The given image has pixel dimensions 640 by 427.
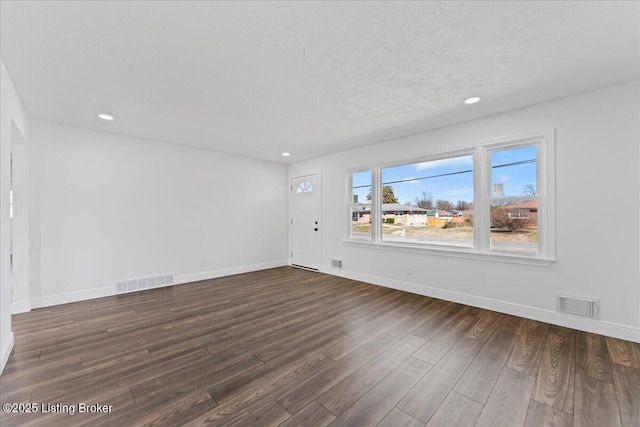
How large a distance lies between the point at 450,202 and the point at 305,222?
3.15 meters

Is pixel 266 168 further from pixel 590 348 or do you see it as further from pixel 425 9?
pixel 590 348

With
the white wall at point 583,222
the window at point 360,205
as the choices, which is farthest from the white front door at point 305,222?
the white wall at point 583,222

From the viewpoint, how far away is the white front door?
5.72 meters

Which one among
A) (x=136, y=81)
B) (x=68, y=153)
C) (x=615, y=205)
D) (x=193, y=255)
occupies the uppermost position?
(x=136, y=81)

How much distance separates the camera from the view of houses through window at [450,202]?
3234mm

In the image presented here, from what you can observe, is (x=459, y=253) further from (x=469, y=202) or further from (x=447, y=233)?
(x=469, y=202)

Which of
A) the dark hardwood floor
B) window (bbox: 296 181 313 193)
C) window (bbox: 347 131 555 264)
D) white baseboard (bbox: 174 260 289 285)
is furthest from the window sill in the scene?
white baseboard (bbox: 174 260 289 285)

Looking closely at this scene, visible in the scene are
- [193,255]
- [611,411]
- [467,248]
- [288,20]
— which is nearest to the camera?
[611,411]

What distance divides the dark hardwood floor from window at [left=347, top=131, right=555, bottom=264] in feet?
3.12

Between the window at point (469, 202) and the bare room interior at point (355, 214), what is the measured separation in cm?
3

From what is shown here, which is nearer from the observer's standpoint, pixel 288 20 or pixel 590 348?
pixel 288 20

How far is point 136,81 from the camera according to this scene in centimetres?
249

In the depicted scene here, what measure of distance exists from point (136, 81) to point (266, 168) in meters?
3.54

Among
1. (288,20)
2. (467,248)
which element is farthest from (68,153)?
(467,248)
